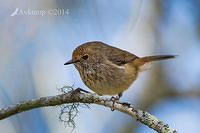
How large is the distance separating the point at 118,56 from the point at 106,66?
0.42 m

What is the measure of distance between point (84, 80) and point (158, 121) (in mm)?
1736

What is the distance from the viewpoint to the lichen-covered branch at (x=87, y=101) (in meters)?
2.72

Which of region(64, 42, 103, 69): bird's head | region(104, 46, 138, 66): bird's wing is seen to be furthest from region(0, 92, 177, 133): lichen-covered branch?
region(104, 46, 138, 66): bird's wing

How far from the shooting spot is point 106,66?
439 centimetres

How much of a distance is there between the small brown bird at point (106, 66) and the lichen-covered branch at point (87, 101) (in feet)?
3.28

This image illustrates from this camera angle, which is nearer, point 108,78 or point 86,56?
point 108,78

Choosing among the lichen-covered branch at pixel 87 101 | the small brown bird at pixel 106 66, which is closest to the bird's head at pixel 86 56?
→ the small brown bird at pixel 106 66

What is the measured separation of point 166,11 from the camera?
650 cm

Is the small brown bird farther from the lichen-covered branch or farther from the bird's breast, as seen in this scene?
the lichen-covered branch

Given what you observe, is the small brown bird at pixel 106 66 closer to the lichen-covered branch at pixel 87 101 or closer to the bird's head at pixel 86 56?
the bird's head at pixel 86 56

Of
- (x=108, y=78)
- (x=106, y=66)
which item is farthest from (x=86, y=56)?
(x=108, y=78)

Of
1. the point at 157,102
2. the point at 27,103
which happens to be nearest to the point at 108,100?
the point at 27,103

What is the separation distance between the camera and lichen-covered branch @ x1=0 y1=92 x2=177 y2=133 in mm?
2717

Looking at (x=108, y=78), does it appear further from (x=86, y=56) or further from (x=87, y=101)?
(x=87, y=101)
